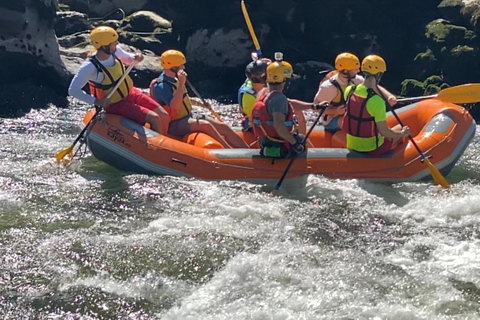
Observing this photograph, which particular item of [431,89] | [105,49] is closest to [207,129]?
[105,49]

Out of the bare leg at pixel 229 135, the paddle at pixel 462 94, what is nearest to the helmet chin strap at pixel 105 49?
the bare leg at pixel 229 135

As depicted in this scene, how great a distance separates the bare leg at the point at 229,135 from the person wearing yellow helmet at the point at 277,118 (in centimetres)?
90

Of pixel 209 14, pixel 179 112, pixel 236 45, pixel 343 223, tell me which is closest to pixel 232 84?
pixel 236 45

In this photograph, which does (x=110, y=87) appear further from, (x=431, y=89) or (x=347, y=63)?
(x=431, y=89)

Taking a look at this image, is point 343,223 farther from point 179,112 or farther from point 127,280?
point 179,112

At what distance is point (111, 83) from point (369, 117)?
10.2 feet

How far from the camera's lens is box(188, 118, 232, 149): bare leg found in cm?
874

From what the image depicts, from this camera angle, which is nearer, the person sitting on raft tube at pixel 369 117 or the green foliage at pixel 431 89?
the person sitting on raft tube at pixel 369 117

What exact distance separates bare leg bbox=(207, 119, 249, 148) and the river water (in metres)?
1.16

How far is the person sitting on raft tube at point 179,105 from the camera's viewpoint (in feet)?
28.9

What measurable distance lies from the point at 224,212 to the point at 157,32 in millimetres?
10695

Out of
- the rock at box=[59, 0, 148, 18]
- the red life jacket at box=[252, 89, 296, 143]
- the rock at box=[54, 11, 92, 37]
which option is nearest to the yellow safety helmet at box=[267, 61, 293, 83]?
the red life jacket at box=[252, 89, 296, 143]

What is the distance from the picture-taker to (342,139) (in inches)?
344

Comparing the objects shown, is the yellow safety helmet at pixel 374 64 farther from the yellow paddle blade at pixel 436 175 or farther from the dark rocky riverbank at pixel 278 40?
the dark rocky riverbank at pixel 278 40
